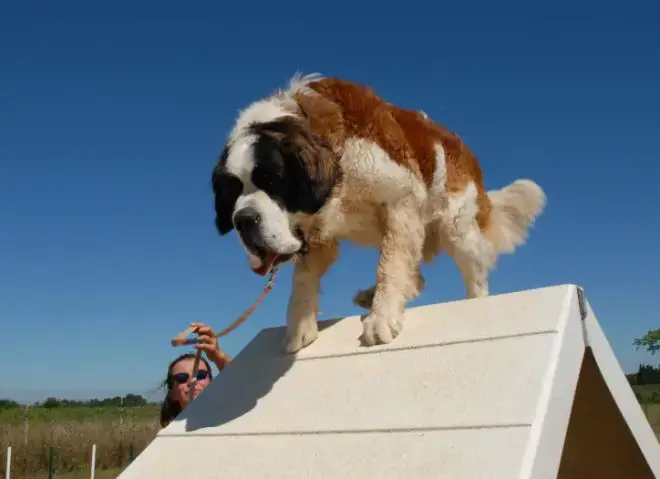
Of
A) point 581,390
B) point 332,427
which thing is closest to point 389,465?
point 332,427

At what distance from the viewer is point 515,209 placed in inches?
168

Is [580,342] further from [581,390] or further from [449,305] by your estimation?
[449,305]

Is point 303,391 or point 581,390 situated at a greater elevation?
point 581,390

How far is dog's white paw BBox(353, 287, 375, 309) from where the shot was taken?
3.78 meters

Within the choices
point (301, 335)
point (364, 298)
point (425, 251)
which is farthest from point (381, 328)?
point (425, 251)

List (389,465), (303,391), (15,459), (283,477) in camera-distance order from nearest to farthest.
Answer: (389,465), (283,477), (303,391), (15,459)

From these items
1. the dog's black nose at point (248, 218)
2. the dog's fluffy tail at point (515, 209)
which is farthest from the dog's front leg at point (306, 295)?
the dog's fluffy tail at point (515, 209)

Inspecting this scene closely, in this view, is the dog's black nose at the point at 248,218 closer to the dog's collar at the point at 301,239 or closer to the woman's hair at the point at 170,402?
the dog's collar at the point at 301,239

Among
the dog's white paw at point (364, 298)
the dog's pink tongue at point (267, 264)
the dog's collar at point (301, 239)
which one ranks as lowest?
the dog's pink tongue at point (267, 264)

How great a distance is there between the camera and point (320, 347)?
3227 millimetres

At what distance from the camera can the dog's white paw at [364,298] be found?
3779 mm

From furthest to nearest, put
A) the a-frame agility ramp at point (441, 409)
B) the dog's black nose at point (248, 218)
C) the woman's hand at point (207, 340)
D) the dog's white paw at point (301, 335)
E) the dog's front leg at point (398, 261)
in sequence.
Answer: the woman's hand at point (207, 340), the dog's white paw at point (301, 335), the dog's front leg at point (398, 261), the dog's black nose at point (248, 218), the a-frame agility ramp at point (441, 409)

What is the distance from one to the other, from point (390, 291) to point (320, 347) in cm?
42

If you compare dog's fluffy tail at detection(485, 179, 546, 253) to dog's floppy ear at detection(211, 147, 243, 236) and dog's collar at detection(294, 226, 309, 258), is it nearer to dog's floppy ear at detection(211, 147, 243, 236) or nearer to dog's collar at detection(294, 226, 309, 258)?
dog's collar at detection(294, 226, 309, 258)
